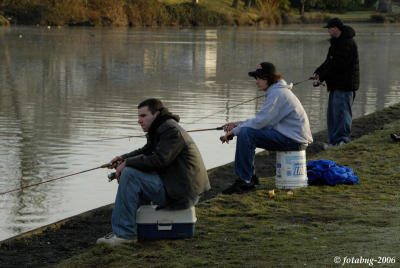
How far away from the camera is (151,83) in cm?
2011

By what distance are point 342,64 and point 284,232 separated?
4.85m

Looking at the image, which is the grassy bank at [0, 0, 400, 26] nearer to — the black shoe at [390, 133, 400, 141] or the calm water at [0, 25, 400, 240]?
the calm water at [0, 25, 400, 240]

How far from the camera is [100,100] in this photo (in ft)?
53.6

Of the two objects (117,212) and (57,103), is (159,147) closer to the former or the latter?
(117,212)

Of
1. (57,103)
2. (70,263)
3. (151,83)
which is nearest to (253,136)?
(70,263)

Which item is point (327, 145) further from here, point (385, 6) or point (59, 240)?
point (385, 6)

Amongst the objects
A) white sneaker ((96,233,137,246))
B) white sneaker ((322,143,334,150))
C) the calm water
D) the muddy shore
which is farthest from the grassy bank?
white sneaker ((96,233,137,246))

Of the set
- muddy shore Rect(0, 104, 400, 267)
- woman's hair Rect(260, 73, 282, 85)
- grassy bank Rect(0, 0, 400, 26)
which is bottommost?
grassy bank Rect(0, 0, 400, 26)

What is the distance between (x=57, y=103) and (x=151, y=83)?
185 inches

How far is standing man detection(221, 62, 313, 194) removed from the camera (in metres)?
7.73

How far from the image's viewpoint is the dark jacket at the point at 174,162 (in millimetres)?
5949

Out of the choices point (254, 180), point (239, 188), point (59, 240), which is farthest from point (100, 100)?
point (59, 240)

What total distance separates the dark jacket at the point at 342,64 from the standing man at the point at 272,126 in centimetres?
286

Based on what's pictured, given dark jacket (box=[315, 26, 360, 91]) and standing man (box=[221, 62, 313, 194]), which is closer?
standing man (box=[221, 62, 313, 194])
